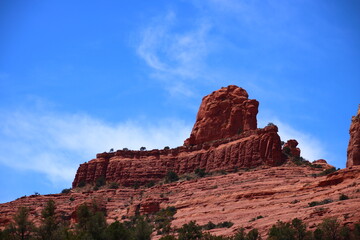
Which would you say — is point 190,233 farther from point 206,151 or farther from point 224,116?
point 224,116

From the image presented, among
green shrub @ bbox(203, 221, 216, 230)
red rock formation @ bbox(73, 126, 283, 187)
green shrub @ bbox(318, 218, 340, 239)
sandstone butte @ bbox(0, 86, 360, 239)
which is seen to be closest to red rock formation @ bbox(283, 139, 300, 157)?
sandstone butte @ bbox(0, 86, 360, 239)

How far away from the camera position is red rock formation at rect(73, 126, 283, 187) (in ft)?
287

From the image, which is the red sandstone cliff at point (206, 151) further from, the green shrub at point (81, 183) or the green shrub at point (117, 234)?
the green shrub at point (117, 234)

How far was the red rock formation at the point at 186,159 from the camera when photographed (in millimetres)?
87625

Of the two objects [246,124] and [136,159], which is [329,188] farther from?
[136,159]

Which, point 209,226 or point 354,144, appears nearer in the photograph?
point 209,226

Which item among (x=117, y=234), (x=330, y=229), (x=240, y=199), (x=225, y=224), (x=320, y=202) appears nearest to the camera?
(x=330, y=229)

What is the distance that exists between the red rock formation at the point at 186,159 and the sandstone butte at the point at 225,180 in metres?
0.15

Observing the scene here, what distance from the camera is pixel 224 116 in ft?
343

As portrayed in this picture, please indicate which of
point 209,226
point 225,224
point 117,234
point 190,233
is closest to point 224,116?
point 209,226

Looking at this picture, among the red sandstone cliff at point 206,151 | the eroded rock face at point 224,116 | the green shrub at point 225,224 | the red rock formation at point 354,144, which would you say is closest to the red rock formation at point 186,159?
the red sandstone cliff at point 206,151

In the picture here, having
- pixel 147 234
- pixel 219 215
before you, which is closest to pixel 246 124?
pixel 219 215

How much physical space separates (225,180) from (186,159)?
18.4 meters

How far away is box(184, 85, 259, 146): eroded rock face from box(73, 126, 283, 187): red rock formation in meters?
4.46
